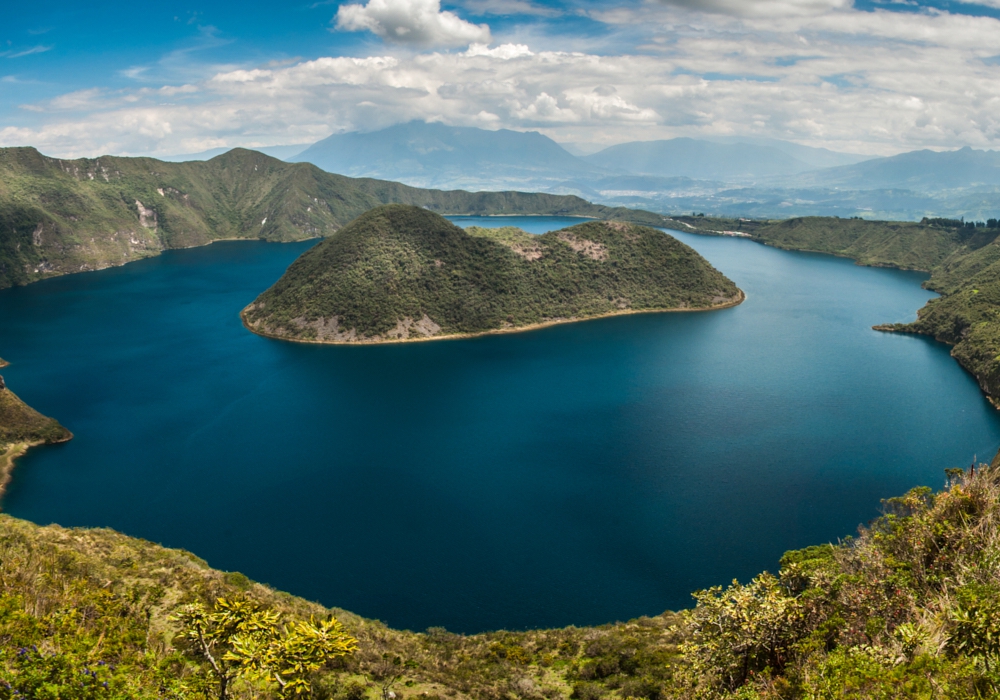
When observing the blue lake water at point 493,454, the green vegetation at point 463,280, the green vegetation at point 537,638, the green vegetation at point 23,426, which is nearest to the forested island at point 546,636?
the green vegetation at point 537,638

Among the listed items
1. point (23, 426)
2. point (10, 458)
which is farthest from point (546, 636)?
point (23, 426)

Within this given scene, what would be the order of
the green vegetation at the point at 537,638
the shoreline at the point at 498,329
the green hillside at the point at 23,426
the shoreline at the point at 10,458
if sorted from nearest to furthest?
1. the green vegetation at the point at 537,638
2. the shoreline at the point at 10,458
3. the green hillside at the point at 23,426
4. the shoreline at the point at 498,329

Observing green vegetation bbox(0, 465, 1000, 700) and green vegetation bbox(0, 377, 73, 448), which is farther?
green vegetation bbox(0, 377, 73, 448)

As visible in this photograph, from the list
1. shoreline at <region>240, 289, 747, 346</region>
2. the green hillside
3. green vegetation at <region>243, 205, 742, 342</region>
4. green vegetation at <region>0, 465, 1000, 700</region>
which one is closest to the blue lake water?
the green hillside

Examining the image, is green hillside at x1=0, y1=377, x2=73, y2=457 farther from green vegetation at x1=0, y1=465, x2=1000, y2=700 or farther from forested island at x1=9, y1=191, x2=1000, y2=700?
green vegetation at x1=0, y1=465, x2=1000, y2=700

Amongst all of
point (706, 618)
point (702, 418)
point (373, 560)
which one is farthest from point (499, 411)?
point (706, 618)

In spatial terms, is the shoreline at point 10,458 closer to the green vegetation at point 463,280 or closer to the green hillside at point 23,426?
the green hillside at point 23,426
